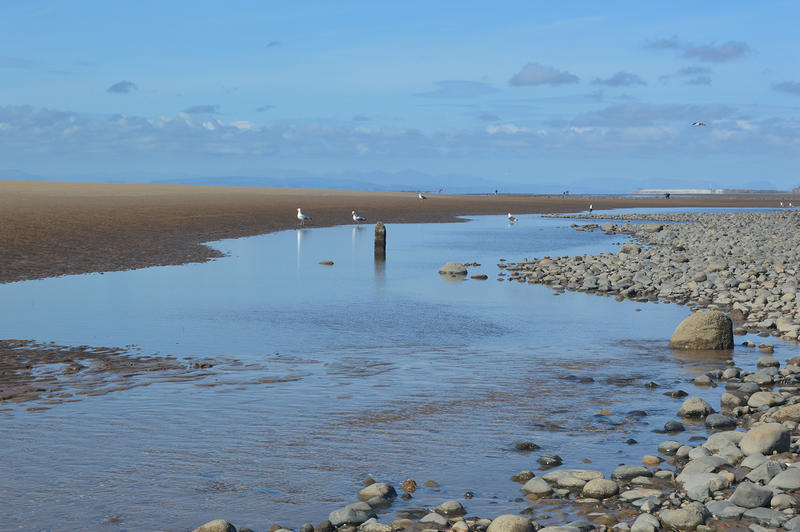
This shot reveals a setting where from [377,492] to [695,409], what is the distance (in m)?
5.57

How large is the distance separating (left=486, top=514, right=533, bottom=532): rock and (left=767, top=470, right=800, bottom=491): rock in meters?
2.92

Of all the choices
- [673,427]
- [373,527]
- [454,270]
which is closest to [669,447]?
[673,427]

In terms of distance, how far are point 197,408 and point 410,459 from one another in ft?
12.4

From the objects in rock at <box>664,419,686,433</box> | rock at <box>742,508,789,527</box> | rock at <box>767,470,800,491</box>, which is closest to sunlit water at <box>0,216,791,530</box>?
rock at <box>664,419,686,433</box>

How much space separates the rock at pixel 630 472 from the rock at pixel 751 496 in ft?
3.56

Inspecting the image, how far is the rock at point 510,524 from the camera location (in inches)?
308

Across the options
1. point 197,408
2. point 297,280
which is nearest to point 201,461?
point 197,408

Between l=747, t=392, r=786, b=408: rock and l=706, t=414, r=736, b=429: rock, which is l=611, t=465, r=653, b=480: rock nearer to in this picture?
l=706, t=414, r=736, b=429: rock

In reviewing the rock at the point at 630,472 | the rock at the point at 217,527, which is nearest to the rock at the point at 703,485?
the rock at the point at 630,472

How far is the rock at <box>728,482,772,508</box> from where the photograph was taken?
8.47 metres

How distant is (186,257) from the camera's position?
119 feet

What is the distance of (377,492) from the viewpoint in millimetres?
8977

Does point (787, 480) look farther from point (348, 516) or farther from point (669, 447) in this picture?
point (348, 516)

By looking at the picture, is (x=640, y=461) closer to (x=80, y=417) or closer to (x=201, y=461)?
(x=201, y=461)
